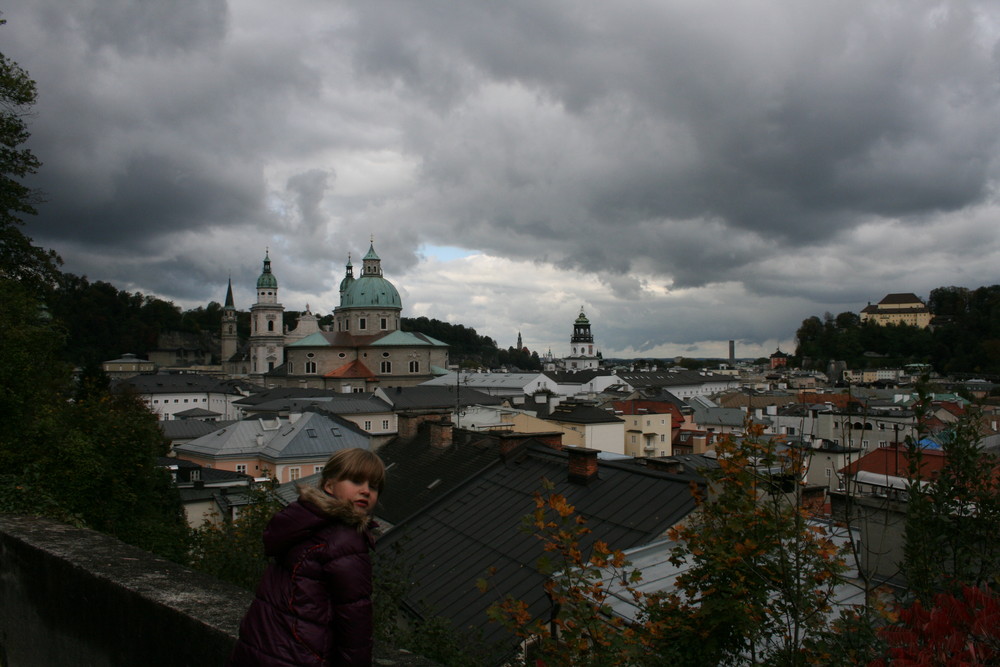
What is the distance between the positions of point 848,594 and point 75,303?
159802mm

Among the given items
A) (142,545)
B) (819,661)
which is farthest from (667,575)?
(142,545)

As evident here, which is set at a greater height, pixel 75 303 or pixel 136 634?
pixel 75 303

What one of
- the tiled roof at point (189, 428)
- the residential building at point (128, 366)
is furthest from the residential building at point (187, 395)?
the residential building at point (128, 366)

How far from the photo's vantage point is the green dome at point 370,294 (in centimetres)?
9106

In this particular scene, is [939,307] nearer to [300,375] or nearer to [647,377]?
[647,377]

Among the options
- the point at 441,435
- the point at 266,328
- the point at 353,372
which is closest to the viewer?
the point at 441,435

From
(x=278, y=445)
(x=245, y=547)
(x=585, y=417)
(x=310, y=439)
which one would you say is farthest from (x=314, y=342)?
(x=245, y=547)

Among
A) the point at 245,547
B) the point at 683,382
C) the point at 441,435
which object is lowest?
the point at 683,382

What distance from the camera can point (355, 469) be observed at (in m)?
2.65

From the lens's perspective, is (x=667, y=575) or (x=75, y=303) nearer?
(x=667, y=575)

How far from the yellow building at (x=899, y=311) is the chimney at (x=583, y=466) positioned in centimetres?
16384

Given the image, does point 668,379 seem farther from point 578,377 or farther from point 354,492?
point 354,492

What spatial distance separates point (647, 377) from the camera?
4562 inches

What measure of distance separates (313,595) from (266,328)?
369 feet
